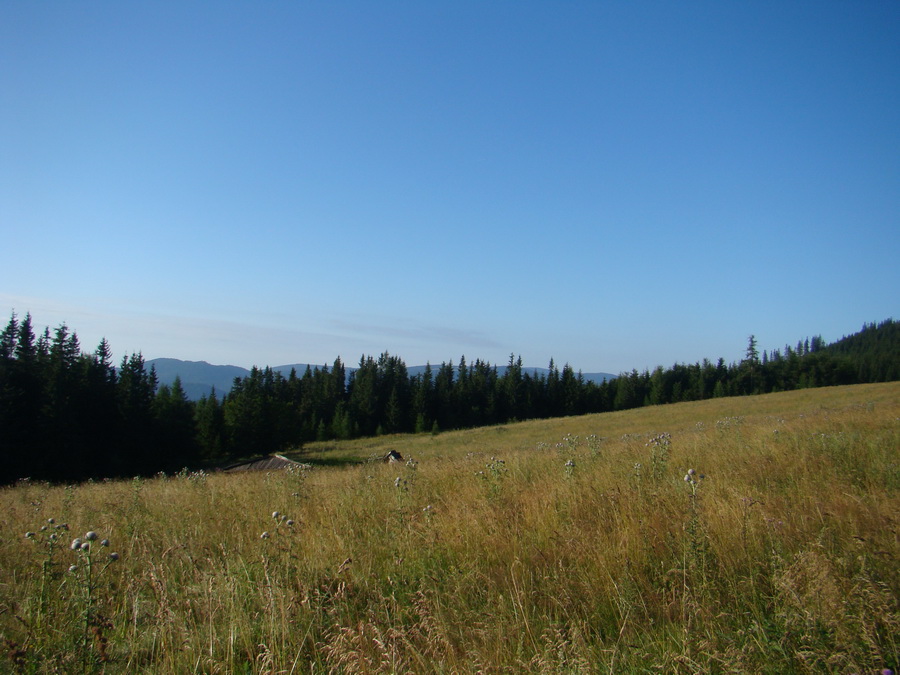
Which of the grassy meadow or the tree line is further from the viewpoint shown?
the tree line

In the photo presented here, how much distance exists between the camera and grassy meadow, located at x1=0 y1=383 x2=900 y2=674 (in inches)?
85.7

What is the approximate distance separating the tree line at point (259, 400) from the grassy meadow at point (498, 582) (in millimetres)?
40097

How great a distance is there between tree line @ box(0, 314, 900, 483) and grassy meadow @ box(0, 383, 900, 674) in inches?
1579

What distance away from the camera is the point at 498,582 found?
2977mm

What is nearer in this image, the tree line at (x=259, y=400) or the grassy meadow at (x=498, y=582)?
the grassy meadow at (x=498, y=582)

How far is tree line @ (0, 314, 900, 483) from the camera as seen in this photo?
120 feet

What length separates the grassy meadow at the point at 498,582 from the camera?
2.18 metres

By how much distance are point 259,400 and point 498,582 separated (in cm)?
5680

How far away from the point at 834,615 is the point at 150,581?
13.6 ft

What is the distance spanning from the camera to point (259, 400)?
54656 mm

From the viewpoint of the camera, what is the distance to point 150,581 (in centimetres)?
331

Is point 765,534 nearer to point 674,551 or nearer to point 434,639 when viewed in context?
point 674,551

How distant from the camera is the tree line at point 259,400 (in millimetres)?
36531

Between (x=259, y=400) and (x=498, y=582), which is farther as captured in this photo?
(x=259, y=400)
